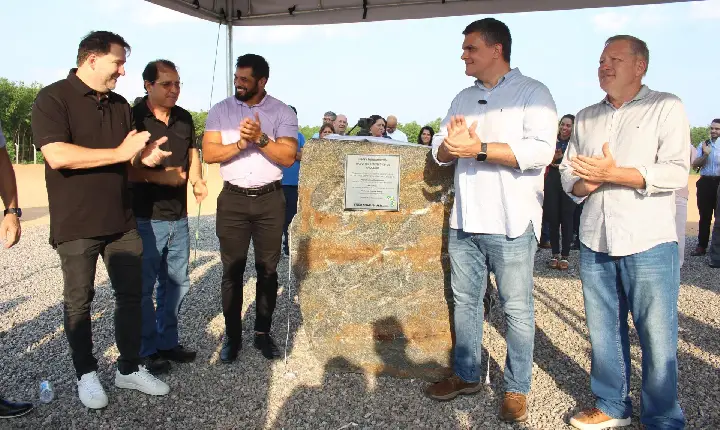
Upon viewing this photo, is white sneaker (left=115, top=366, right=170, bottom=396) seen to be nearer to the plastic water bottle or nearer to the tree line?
the plastic water bottle

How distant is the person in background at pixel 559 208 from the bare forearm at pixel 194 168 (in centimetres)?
533

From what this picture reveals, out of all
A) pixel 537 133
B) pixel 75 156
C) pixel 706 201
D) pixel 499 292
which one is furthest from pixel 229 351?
pixel 706 201

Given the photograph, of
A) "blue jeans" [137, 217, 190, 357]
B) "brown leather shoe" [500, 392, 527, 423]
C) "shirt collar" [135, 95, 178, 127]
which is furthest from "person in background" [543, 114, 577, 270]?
"shirt collar" [135, 95, 178, 127]

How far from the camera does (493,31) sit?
10.2ft

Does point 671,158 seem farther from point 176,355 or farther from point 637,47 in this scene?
point 176,355

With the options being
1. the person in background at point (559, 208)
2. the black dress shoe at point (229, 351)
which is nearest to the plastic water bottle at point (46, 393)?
the black dress shoe at point (229, 351)

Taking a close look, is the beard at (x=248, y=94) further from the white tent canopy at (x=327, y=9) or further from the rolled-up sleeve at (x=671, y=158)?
the rolled-up sleeve at (x=671, y=158)

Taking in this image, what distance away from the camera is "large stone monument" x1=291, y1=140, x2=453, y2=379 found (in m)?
3.71

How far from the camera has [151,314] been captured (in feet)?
12.7

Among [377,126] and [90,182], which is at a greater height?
[377,126]

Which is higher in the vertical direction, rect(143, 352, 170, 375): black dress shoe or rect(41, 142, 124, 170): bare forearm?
rect(41, 142, 124, 170): bare forearm

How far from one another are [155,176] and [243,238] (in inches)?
30.2

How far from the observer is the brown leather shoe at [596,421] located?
310cm

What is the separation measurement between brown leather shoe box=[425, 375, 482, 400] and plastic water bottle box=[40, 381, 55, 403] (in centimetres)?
243
